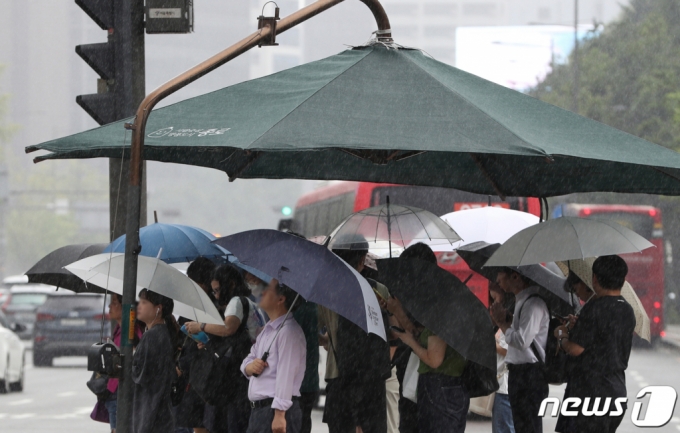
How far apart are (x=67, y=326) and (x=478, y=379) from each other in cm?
2007

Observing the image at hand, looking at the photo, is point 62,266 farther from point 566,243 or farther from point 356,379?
point 566,243

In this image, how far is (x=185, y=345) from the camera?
7.66 metres

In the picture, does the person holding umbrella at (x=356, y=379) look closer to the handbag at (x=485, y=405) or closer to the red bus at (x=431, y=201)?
the handbag at (x=485, y=405)

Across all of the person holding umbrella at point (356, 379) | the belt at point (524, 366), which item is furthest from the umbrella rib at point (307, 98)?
the belt at point (524, 366)

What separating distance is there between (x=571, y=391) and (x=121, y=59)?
3686 millimetres

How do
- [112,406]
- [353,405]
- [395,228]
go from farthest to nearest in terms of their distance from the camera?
1. [395,228]
2. [112,406]
3. [353,405]

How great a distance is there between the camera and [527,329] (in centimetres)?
746

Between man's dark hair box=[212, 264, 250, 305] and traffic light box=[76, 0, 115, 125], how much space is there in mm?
1282

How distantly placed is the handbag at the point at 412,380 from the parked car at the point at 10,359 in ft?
38.2

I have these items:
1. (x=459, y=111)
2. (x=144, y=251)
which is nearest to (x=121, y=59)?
(x=144, y=251)

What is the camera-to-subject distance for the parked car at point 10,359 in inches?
697

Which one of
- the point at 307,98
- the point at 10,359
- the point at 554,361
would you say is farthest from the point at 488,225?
the point at 10,359

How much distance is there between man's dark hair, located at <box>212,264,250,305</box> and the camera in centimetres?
769

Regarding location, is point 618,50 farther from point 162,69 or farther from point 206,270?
point 162,69
